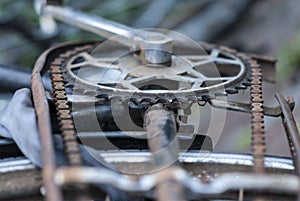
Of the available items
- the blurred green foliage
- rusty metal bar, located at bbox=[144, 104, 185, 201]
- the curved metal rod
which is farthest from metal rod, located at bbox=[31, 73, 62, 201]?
the blurred green foliage

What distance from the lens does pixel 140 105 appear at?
90 centimetres

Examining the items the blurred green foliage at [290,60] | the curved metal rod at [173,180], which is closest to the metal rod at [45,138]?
the curved metal rod at [173,180]

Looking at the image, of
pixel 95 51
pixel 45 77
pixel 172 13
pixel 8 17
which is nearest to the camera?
pixel 45 77

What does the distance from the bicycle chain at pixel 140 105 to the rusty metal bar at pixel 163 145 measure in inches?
1.3

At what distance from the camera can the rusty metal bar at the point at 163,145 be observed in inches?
24.9

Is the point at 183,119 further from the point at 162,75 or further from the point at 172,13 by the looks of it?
the point at 172,13

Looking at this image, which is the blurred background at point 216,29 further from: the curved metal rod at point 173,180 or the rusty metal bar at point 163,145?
the curved metal rod at point 173,180

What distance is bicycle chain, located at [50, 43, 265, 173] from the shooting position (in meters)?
0.76

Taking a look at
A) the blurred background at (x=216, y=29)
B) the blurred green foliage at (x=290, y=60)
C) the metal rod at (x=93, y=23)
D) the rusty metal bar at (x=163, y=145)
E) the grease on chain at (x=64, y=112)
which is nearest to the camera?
the rusty metal bar at (x=163, y=145)

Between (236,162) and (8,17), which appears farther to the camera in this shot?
(8,17)

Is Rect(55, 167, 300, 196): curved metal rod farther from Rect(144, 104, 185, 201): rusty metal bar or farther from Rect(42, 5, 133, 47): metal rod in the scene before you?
Rect(42, 5, 133, 47): metal rod

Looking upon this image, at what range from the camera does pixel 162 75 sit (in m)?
1.01

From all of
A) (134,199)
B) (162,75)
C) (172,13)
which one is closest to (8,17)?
(172,13)

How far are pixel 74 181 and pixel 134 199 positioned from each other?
214 mm
